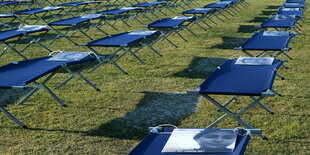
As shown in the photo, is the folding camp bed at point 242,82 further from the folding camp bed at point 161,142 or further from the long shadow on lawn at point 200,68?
the long shadow on lawn at point 200,68

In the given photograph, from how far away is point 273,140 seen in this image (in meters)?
3.98

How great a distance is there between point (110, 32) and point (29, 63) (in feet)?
20.1

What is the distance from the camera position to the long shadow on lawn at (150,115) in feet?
14.2

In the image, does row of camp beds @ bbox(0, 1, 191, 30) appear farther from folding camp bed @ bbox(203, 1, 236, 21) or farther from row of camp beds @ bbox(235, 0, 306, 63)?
row of camp beds @ bbox(235, 0, 306, 63)

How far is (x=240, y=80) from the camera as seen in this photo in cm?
416

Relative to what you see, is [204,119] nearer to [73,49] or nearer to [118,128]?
[118,128]

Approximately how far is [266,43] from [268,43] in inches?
1.3

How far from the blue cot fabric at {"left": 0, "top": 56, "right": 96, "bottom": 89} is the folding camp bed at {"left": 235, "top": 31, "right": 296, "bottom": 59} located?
251 cm

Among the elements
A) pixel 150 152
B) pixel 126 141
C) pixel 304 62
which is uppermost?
pixel 150 152

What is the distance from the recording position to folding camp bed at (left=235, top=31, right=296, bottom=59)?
5.89 meters

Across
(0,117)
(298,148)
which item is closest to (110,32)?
(0,117)

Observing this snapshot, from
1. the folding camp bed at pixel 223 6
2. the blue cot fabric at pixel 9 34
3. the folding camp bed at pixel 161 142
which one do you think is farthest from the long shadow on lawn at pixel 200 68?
the folding camp bed at pixel 223 6

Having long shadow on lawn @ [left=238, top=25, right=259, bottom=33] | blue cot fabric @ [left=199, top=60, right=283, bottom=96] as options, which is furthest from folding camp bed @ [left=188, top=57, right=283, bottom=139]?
long shadow on lawn @ [left=238, top=25, right=259, bottom=33]

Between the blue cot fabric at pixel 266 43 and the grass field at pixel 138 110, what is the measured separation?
1.79 feet
